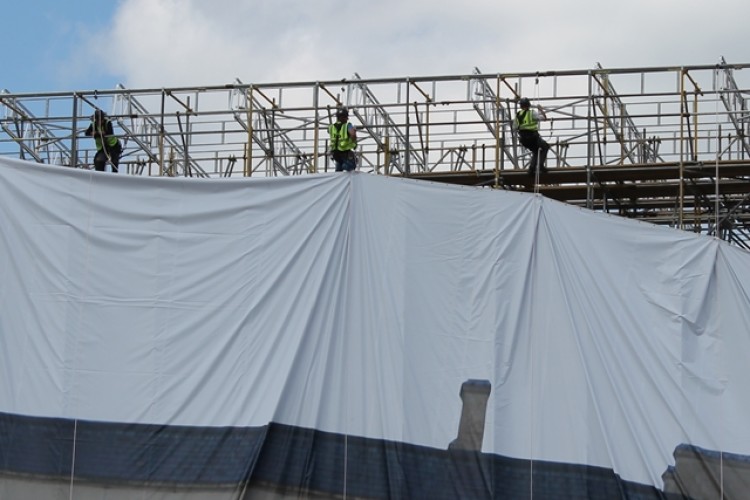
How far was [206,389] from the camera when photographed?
640 inches

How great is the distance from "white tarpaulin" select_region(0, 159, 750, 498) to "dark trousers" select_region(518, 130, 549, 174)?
4.42 metres

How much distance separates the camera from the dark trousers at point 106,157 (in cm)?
2123

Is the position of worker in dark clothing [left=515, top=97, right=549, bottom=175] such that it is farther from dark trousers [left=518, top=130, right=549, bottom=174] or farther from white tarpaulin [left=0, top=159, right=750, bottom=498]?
white tarpaulin [left=0, top=159, right=750, bottom=498]

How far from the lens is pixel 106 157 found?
835 inches

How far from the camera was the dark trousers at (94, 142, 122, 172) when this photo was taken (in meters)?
21.2

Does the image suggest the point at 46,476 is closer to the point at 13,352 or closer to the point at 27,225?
the point at 13,352

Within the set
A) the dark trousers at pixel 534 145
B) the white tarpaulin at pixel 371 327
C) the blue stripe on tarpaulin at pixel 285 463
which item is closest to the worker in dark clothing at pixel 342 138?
the white tarpaulin at pixel 371 327

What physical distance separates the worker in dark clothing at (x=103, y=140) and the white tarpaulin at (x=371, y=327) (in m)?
4.22

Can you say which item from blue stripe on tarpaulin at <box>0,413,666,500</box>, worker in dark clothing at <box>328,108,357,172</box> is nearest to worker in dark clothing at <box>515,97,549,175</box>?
worker in dark clothing at <box>328,108,357,172</box>

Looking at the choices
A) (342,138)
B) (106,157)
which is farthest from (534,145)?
(106,157)

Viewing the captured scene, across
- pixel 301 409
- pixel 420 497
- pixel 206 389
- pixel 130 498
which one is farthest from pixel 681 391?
pixel 130 498

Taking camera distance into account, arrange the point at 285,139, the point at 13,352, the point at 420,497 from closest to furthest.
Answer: the point at 420,497, the point at 13,352, the point at 285,139

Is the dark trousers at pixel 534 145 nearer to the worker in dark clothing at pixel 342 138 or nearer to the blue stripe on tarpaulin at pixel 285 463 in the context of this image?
the worker in dark clothing at pixel 342 138

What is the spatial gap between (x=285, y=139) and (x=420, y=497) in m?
11.3
